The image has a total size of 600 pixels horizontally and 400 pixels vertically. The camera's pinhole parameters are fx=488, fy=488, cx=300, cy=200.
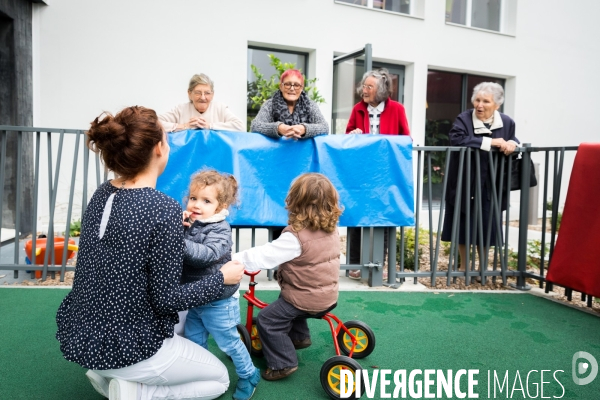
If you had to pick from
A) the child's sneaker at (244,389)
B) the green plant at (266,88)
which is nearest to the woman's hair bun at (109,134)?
the child's sneaker at (244,389)

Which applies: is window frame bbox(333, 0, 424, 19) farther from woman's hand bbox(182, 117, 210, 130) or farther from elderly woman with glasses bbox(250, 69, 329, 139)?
woman's hand bbox(182, 117, 210, 130)

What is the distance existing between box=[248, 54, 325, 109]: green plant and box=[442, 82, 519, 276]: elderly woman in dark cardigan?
3318 millimetres

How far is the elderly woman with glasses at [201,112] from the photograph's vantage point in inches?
175

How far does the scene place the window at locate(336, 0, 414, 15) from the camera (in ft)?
29.0

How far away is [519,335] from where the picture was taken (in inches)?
140

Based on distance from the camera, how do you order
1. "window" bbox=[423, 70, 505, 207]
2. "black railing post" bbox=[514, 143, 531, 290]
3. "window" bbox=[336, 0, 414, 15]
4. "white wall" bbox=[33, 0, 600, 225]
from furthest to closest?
"window" bbox=[423, 70, 505, 207] → "window" bbox=[336, 0, 414, 15] → "white wall" bbox=[33, 0, 600, 225] → "black railing post" bbox=[514, 143, 531, 290]

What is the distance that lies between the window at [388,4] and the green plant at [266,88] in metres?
1.97

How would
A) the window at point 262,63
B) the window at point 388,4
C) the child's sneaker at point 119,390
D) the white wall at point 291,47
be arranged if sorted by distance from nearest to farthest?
the child's sneaker at point 119,390
the white wall at point 291,47
the window at point 262,63
the window at point 388,4

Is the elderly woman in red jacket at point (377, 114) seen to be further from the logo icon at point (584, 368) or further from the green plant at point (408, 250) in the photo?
the logo icon at point (584, 368)

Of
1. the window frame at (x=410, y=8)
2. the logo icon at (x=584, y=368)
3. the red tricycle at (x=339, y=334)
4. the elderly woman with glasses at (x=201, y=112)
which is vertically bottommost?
the logo icon at (x=584, y=368)

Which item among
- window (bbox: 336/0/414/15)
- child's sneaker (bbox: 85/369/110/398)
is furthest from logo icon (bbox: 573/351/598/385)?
window (bbox: 336/0/414/15)

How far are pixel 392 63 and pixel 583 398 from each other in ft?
24.4

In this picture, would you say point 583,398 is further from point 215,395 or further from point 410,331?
point 215,395

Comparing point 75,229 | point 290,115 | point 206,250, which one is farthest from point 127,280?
point 75,229
